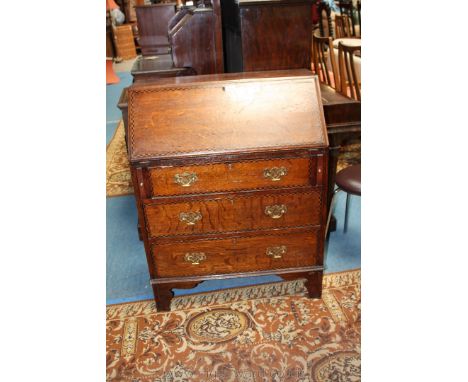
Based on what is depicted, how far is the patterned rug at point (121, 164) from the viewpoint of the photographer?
12.0ft

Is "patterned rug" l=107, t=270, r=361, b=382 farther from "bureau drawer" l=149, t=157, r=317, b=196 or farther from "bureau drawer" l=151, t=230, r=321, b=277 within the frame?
"bureau drawer" l=149, t=157, r=317, b=196

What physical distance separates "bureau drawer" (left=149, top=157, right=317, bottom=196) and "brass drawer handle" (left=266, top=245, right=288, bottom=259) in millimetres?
369

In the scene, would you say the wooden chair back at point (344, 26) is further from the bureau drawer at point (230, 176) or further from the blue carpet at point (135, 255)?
the bureau drawer at point (230, 176)

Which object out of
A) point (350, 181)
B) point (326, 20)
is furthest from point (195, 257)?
point (326, 20)

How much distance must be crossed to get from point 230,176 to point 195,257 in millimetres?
499

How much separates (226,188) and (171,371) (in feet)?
3.01

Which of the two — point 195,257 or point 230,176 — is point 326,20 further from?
point 195,257

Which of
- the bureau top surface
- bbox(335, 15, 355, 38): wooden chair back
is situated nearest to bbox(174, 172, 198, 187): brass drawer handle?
the bureau top surface

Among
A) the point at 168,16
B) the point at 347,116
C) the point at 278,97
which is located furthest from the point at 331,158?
the point at 168,16

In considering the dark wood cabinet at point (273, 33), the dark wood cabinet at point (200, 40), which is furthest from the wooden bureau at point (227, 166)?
the dark wood cabinet at point (200, 40)

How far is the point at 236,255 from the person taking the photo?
204 centimetres

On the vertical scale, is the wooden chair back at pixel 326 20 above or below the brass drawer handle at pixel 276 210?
above

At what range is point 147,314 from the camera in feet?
7.20

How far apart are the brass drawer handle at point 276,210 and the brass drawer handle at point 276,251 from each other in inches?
7.7
